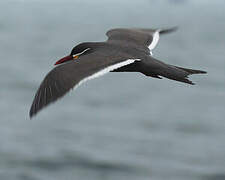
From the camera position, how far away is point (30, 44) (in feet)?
300

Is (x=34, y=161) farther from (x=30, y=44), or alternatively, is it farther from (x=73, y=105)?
(x=30, y=44)

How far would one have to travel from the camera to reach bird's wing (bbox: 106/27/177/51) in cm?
1092

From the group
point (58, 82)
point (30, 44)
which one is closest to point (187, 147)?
point (58, 82)

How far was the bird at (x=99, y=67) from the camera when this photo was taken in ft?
27.4

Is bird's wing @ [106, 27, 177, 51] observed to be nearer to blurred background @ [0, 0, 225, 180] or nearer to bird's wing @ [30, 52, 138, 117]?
bird's wing @ [30, 52, 138, 117]

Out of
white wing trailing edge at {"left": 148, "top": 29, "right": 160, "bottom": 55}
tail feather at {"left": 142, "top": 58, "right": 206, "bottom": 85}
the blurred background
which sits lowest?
tail feather at {"left": 142, "top": 58, "right": 206, "bottom": 85}

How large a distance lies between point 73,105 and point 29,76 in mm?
11078

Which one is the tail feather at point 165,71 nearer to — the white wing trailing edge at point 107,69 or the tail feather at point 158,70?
the tail feather at point 158,70

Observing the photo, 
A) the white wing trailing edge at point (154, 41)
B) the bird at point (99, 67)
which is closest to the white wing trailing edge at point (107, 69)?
the bird at point (99, 67)

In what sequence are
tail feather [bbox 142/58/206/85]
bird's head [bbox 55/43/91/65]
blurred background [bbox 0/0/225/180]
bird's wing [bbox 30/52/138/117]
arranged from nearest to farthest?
bird's wing [bbox 30/52/138/117], tail feather [bbox 142/58/206/85], bird's head [bbox 55/43/91/65], blurred background [bbox 0/0/225/180]

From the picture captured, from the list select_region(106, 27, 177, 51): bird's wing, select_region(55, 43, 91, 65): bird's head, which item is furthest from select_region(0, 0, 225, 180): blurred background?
select_region(55, 43, 91, 65): bird's head

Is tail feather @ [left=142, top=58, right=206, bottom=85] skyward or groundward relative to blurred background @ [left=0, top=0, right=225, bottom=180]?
groundward

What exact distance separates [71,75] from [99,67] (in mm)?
391

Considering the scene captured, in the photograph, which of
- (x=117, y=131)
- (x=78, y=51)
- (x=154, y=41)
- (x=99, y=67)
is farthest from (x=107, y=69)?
(x=117, y=131)
